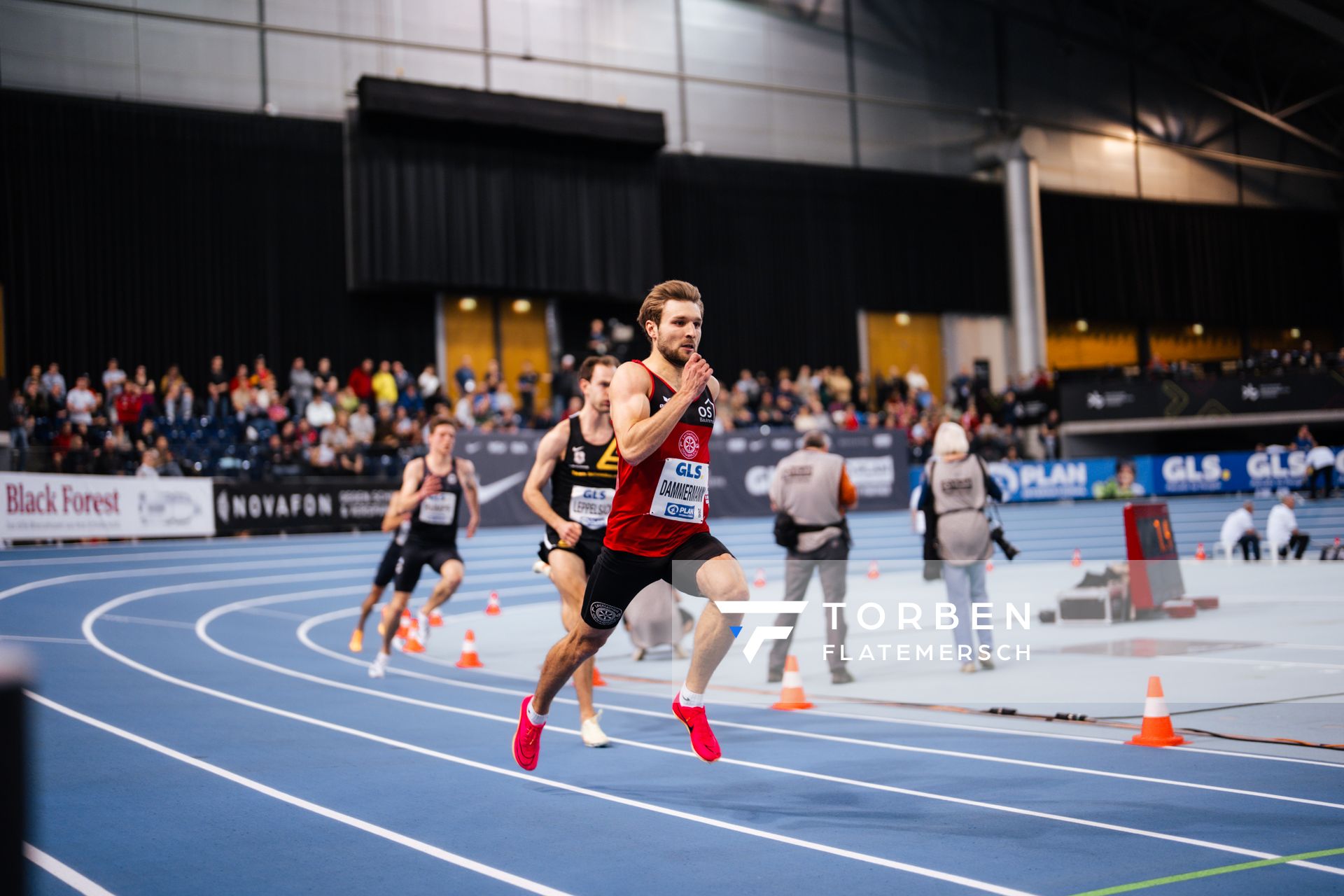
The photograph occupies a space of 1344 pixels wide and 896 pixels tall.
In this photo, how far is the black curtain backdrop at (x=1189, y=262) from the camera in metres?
41.1

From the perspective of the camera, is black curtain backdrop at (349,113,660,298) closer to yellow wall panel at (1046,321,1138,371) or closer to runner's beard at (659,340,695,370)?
yellow wall panel at (1046,321,1138,371)

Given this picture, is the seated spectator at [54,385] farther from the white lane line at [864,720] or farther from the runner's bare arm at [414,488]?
the runner's bare arm at [414,488]

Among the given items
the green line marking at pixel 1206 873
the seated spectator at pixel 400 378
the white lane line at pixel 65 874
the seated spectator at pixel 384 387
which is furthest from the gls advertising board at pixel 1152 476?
the white lane line at pixel 65 874

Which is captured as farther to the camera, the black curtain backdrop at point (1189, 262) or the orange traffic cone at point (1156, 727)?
the black curtain backdrop at point (1189, 262)

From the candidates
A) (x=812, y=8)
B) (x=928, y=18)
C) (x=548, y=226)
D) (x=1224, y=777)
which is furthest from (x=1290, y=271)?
(x=1224, y=777)

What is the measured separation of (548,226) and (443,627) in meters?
17.7

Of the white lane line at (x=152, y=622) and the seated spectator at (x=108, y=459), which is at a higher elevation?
the seated spectator at (x=108, y=459)

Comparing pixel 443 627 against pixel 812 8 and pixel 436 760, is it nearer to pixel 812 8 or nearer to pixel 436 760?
pixel 436 760

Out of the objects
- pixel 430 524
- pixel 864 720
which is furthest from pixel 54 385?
pixel 864 720

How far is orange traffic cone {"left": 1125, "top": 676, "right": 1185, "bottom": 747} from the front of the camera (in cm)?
705

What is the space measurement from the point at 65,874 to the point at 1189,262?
44740 mm

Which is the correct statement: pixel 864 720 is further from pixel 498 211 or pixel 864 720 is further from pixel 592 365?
pixel 498 211

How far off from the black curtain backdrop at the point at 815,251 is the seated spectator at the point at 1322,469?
42.6ft

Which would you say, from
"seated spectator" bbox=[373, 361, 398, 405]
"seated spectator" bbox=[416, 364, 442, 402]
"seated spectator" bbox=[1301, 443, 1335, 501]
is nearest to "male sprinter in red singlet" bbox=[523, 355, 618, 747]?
"seated spectator" bbox=[416, 364, 442, 402]
